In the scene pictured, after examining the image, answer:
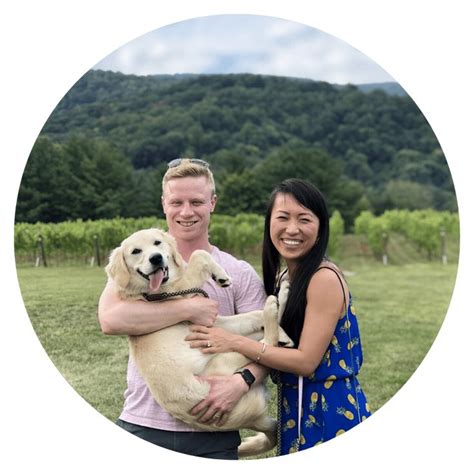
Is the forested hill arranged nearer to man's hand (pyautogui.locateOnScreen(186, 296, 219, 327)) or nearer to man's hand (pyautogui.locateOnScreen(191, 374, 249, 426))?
man's hand (pyautogui.locateOnScreen(186, 296, 219, 327))

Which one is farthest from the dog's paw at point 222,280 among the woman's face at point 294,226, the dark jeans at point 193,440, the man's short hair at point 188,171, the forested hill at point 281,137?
the forested hill at point 281,137

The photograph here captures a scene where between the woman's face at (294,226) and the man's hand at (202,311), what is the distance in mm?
512

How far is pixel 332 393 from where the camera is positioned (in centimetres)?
325

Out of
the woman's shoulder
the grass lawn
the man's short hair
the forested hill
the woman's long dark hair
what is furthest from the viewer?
the forested hill

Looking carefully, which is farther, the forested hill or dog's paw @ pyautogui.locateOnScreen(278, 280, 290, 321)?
the forested hill

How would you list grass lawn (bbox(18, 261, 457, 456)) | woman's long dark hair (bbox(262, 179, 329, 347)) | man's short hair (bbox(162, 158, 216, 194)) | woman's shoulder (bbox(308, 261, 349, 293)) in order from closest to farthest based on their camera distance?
1. woman's shoulder (bbox(308, 261, 349, 293))
2. woman's long dark hair (bbox(262, 179, 329, 347))
3. man's short hair (bbox(162, 158, 216, 194))
4. grass lawn (bbox(18, 261, 457, 456))

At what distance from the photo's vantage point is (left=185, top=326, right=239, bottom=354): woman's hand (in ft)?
11.0

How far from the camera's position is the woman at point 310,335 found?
3131 millimetres

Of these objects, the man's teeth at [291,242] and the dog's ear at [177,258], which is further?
the dog's ear at [177,258]

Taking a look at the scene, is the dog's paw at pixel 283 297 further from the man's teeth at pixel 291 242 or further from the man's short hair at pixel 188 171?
the man's short hair at pixel 188 171

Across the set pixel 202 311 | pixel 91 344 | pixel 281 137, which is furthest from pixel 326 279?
pixel 281 137

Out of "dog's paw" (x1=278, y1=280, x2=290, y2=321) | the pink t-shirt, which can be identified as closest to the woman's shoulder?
"dog's paw" (x1=278, y1=280, x2=290, y2=321)

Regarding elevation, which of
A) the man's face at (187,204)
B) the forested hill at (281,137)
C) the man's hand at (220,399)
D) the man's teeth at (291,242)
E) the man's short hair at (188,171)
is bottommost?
the man's hand at (220,399)

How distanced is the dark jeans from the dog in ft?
0.28
